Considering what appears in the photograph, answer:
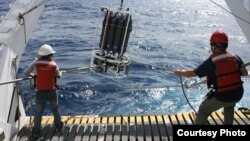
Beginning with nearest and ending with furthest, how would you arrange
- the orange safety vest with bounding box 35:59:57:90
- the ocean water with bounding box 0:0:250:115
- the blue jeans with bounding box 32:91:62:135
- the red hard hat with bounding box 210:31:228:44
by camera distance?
the red hard hat with bounding box 210:31:228:44 → the orange safety vest with bounding box 35:59:57:90 → the blue jeans with bounding box 32:91:62:135 → the ocean water with bounding box 0:0:250:115

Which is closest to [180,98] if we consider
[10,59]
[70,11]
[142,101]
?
[142,101]

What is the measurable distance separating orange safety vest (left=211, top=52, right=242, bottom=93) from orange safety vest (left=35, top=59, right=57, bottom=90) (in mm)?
3185

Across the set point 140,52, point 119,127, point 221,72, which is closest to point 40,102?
point 119,127

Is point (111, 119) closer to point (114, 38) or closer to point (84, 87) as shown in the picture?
point (114, 38)

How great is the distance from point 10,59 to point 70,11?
22568 millimetres

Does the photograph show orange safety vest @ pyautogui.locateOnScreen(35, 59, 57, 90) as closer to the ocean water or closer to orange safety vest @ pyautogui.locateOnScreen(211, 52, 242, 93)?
the ocean water

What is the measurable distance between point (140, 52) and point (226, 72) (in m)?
13.8

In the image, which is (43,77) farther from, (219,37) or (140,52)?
(140,52)

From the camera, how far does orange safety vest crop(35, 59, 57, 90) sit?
24.7 feet

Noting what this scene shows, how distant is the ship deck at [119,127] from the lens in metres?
7.68

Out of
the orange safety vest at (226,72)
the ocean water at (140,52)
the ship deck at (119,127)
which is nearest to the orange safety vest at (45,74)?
the ocean water at (140,52)

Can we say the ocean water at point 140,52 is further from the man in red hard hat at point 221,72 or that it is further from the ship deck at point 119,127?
the man in red hard hat at point 221,72

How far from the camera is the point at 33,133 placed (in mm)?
7805

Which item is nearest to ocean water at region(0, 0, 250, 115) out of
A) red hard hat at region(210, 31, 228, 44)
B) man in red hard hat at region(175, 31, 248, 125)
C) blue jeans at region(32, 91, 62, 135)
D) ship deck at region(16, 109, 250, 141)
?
blue jeans at region(32, 91, 62, 135)
